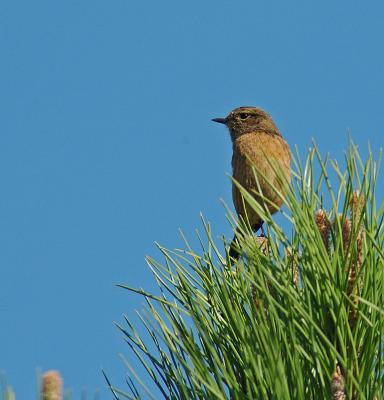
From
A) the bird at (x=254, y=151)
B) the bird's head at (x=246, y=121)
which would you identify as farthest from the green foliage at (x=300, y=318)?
the bird's head at (x=246, y=121)

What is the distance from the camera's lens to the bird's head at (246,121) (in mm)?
8320

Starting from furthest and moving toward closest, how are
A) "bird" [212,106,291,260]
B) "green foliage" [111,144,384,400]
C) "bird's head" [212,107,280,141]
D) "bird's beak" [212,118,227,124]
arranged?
"bird's beak" [212,118,227,124]
"bird's head" [212,107,280,141]
"bird" [212,106,291,260]
"green foliage" [111,144,384,400]

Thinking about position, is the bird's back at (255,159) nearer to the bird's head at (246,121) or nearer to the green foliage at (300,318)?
the bird's head at (246,121)

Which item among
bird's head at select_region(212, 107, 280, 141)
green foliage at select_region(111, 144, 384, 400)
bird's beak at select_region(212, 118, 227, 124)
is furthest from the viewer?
bird's beak at select_region(212, 118, 227, 124)

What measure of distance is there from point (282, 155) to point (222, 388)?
5.50m

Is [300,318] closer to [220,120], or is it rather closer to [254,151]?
[254,151]

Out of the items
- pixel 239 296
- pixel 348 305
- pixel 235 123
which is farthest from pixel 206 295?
pixel 235 123

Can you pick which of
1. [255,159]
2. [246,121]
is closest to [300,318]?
[255,159]

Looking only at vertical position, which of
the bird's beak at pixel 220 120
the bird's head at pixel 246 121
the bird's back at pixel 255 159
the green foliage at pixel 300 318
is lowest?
the green foliage at pixel 300 318

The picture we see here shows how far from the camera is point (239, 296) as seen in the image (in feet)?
8.47

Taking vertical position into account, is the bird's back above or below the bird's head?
below

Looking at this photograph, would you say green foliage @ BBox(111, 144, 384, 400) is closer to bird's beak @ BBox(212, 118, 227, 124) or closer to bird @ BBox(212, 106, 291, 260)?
bird @ BBox(212, 106, 291, 260)

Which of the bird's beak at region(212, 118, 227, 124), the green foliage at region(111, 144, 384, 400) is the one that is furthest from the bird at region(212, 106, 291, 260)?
the green foliage at region(111, 144, 384, 400)

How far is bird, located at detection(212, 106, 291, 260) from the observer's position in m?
7.35
